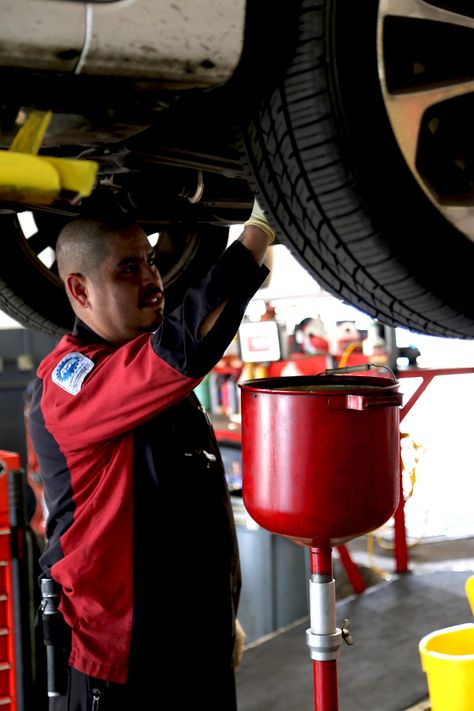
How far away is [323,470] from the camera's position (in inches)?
52.3

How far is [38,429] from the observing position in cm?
154

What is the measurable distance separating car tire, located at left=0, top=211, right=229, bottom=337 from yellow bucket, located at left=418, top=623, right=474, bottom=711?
1.04 m

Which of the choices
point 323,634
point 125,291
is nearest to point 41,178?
point 125,291

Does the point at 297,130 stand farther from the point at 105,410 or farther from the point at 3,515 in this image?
the point at 3,515


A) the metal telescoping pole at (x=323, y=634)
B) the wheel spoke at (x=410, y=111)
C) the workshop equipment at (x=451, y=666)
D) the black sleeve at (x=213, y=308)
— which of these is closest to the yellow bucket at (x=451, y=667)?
the workshop equipment at (x=451, y=666)

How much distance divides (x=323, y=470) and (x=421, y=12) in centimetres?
75

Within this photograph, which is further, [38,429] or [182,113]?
[38,429]

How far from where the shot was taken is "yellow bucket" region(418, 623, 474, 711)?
1.71 meters

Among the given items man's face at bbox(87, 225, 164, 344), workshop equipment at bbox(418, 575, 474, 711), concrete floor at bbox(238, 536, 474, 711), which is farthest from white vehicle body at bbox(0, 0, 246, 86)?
concrete floor at bbox(238, 536, 474, 711)

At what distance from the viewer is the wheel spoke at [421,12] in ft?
2.82

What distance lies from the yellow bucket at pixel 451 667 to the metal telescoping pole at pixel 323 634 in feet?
1.40

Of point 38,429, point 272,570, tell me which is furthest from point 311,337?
point 38,429

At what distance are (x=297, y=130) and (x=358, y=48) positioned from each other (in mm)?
111

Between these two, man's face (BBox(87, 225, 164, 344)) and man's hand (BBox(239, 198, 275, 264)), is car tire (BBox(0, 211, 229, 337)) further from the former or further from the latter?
man's hand (BBox(239, 198, 275, 264))
